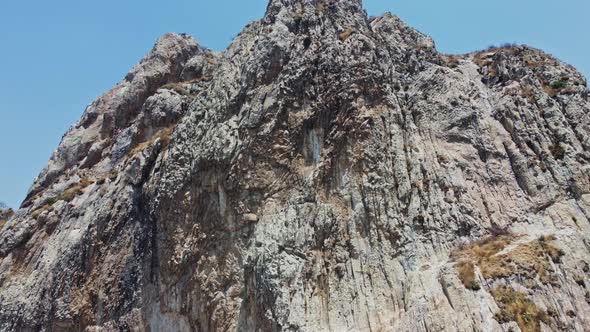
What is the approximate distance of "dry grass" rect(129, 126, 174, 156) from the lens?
39750 millimetres

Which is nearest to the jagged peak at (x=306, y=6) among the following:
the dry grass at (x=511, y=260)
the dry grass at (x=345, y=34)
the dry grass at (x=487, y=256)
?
the dry grass at (x=345, y=34)

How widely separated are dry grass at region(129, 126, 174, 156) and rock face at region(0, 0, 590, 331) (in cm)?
32

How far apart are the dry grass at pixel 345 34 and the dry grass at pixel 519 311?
20.9m

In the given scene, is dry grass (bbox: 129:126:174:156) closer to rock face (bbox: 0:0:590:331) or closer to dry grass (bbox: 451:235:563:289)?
rock face (bbox: 0:0:590:331)

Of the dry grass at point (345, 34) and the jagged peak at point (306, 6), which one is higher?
the jagged peak at point (306, 6)

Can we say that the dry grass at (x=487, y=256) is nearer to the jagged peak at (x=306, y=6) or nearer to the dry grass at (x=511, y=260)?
the dry grass at (x=511, y=260)

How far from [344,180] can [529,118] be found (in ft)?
38.8

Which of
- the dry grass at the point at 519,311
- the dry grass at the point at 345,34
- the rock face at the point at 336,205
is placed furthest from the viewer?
the dry grass at the point at 345,34

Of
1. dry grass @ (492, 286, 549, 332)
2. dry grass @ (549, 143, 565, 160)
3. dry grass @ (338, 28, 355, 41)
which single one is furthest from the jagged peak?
dry grass @ (492, 286, 549, 332)

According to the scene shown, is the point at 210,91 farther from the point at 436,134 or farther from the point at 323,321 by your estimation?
the point at 323,321

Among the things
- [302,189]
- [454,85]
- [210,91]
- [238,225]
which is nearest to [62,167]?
[210,91]

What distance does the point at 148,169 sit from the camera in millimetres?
39281

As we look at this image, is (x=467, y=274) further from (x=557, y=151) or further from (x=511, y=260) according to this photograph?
(x=557, y=151)

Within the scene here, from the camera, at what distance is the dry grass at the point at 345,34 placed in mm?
35719
